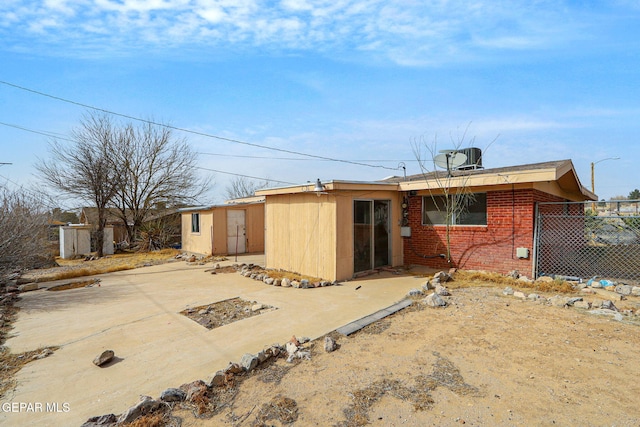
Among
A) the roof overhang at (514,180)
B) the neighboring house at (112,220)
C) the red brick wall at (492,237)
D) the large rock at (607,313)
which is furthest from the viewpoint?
the neighboring house at (112,220)

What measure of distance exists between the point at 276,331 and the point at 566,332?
4.06 metres

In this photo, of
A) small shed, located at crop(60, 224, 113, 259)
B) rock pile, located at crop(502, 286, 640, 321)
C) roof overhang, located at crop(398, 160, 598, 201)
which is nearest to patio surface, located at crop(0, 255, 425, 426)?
rock pile, located at crop(502, 286, 640, 321)

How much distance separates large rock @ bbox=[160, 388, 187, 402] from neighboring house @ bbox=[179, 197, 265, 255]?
10711mm

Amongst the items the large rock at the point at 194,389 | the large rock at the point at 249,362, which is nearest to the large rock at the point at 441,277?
the large rock at the point at 249,362

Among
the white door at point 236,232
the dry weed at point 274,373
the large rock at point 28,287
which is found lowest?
the large rock at point 28,287

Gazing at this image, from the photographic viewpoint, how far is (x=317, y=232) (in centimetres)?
789

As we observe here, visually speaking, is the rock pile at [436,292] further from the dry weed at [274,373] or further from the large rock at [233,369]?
the large rock at [233,369]

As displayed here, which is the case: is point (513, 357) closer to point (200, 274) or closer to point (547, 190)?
point (547, 190)

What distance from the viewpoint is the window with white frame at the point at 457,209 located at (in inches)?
316

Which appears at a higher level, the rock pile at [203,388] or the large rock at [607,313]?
the large rock at [607,313]

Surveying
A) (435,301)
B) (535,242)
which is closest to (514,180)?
(535,242)

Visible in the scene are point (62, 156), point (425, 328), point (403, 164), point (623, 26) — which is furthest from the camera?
point (62, 156)

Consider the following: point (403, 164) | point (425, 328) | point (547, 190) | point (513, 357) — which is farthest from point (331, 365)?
point (403, 164)

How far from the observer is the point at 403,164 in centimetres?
1280
